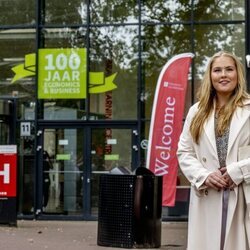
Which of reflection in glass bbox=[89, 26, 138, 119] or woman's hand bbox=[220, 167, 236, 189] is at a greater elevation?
reflection in glass bbox=[89, 26, 138, 119]

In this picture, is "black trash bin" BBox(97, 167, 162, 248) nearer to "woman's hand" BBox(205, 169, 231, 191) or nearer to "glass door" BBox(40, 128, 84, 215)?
"glass door" BBox(40, 128, 84, 215)

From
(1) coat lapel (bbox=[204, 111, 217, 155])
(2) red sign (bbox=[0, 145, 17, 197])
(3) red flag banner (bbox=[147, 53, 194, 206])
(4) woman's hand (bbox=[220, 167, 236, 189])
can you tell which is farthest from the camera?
(3) red flag banner (bbox=[147, 53, 194, 206])

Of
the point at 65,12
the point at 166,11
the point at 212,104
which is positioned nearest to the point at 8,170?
the point at 65,12

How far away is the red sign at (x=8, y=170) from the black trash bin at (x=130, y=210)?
354 centimetres

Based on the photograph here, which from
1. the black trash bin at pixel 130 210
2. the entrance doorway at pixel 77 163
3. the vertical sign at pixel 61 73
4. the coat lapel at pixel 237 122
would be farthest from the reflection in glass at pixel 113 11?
the coat lapel at pixel 237 122

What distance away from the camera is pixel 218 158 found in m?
2.80

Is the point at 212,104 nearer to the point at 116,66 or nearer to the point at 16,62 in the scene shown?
the point at 116,66

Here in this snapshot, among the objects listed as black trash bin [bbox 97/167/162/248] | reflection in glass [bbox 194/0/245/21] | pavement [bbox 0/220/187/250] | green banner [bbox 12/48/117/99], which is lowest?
pavement [bbox 0/220/187/250]

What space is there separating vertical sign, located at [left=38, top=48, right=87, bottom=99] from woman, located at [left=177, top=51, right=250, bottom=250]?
12.0 meters

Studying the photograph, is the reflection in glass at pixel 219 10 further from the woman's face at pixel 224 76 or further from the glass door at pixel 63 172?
the woman's face at pixel 224 76

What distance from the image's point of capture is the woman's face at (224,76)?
2.87m

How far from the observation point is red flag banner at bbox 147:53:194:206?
13.2 metres

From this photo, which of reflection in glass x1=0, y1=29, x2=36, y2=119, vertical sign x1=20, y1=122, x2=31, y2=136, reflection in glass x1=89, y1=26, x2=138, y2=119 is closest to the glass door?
vertical sign x1=20, y1=122, x2=31, y2=136

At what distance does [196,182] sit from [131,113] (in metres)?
11.8
